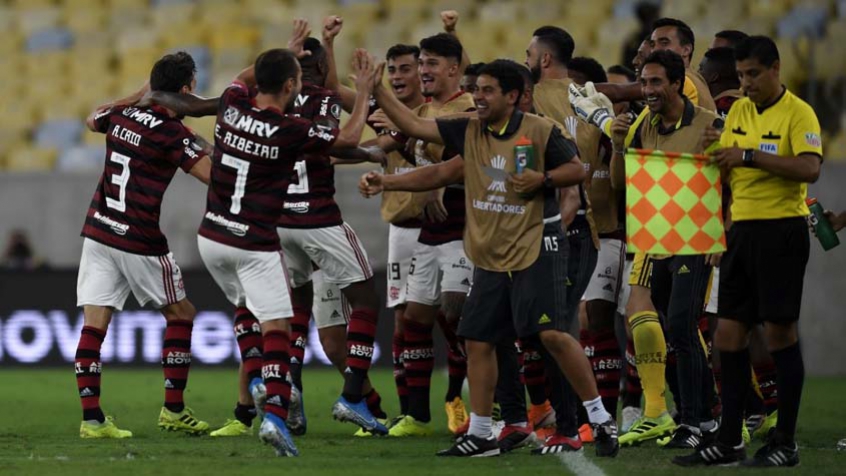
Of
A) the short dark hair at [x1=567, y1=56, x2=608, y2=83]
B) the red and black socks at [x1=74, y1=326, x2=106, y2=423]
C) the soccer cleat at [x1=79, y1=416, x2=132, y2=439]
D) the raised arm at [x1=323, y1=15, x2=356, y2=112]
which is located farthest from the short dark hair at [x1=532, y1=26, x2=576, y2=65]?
the soccer cleat at [x1=79, y1=416, x2=132, y2=439]

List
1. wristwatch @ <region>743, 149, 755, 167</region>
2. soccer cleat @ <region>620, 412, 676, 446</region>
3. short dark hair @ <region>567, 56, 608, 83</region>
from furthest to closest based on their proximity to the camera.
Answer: short dark hair @ <region>567, 56, 608, 83</region>
soccer cleat @ <region>620, 412, 676, 446</region>
wristwatch @ <region>743, 149, 755, 167</region>

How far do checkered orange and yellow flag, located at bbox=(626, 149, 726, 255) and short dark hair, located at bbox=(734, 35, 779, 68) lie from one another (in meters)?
0.60

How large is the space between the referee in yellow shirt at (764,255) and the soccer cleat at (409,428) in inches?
99.4

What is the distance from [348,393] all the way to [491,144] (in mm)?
2417

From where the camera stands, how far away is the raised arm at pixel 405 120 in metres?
8.58

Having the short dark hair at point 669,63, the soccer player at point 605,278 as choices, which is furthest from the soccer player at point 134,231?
the short dark hair at point 669,63

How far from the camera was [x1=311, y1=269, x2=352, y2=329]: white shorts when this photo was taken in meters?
10.8

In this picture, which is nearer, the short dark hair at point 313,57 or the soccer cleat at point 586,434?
the soccer cleat at point 586,434

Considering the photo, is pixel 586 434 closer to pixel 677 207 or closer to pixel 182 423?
pixel 677 207

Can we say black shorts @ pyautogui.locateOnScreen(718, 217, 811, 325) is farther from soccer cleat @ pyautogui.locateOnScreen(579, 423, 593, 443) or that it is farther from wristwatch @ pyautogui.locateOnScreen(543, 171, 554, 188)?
soccer cleat @ pyautogui.locateOnScreen(579, 423, 593, 443)

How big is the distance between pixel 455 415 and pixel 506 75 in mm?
2871

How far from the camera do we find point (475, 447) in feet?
28.0

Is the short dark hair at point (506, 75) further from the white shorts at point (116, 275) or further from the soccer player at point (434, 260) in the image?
the white shorts at point (116, 275)

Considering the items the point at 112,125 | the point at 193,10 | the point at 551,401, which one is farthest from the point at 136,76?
the point at 551,401
